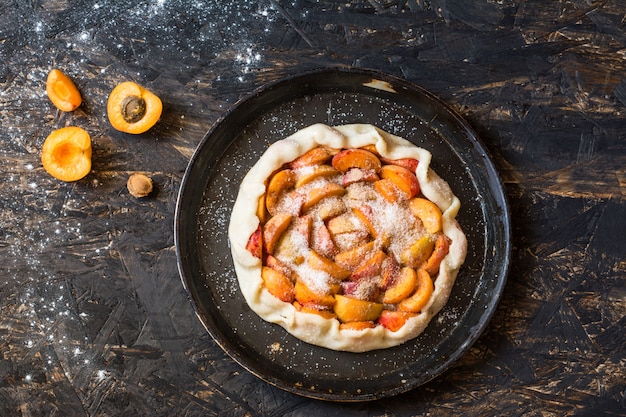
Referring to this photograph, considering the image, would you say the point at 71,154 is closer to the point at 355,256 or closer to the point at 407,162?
the point at 355,256

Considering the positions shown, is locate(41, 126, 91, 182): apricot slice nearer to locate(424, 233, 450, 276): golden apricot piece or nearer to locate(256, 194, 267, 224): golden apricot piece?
locate(256, 194, 267, 224): golden apricot piece

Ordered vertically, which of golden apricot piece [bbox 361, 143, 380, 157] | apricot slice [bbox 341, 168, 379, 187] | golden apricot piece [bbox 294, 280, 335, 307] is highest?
golden apricot piece [bbox 361, 143, 380, 157]

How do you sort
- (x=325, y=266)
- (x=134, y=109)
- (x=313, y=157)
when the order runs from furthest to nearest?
(x=134, y=109)
(x=313, y=157)
(x=325, y=266)

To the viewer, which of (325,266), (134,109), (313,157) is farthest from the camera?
(134,109)

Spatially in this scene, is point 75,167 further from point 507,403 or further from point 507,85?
point 507,403

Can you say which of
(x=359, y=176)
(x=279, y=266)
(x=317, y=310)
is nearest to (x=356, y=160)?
(x=359, y=176)

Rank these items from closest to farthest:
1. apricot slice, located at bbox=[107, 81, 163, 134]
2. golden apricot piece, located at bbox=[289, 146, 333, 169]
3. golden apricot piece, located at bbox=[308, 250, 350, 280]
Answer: golden apricot piece, located at bbox=[308, 250, 350, 280]
golden apricot piece, located at bbox=[289, 146, 333, 169]
apricot slice, located at bbox=[107, 81, 163, 134]

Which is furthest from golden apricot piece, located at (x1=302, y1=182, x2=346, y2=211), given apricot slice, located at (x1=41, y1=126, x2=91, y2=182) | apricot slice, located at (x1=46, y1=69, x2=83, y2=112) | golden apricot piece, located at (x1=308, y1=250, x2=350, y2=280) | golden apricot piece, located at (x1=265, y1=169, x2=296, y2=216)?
apricot slice, located at (x1=46, y1=69, x2=83, y2=112)
